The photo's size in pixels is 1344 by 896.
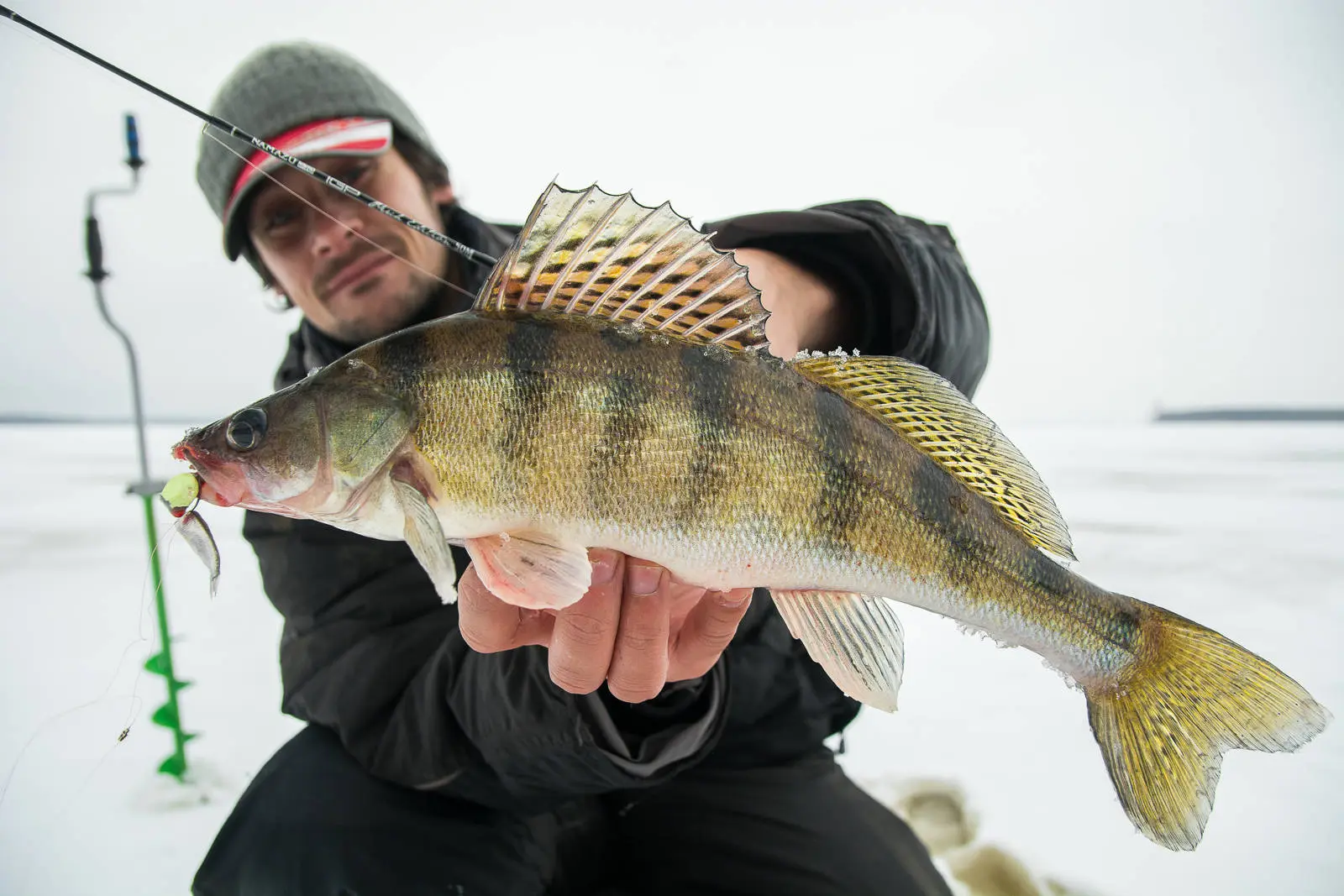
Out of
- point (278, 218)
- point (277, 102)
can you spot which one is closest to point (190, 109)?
point (278, 218)

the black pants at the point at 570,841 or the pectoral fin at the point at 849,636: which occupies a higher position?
the pectoral fin at the point at 849,636

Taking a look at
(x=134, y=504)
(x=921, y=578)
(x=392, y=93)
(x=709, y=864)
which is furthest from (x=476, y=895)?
(x=134, y=504)

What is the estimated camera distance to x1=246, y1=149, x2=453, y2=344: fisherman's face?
255 centimetres

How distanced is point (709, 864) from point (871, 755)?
3.30 ft

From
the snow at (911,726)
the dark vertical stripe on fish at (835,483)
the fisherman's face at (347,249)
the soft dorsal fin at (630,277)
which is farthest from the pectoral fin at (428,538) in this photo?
the fisherman's face at (347,249)

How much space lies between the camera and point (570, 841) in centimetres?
240

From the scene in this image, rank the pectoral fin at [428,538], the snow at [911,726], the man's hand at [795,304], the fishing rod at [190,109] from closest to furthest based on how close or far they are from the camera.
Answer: the pectoral fin at [428,538], the fishing rod at [190,109], the man's hand at [795,304], the snow at [911,726]

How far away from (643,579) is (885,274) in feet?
4.69

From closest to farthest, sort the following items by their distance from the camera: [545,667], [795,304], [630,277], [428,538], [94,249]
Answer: [428,538] < [630,277] < [545,667] < [795,304] < [94,249]

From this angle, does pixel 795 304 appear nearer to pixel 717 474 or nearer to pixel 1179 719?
pixel 717 474

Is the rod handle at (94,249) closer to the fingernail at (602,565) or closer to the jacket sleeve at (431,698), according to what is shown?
the jacket sleeve at (431,698)

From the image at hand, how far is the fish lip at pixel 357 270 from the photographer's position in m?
2.56

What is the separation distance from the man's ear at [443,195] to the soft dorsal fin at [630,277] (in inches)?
83.7

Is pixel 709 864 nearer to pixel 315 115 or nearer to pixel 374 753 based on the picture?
pixel 374 753
